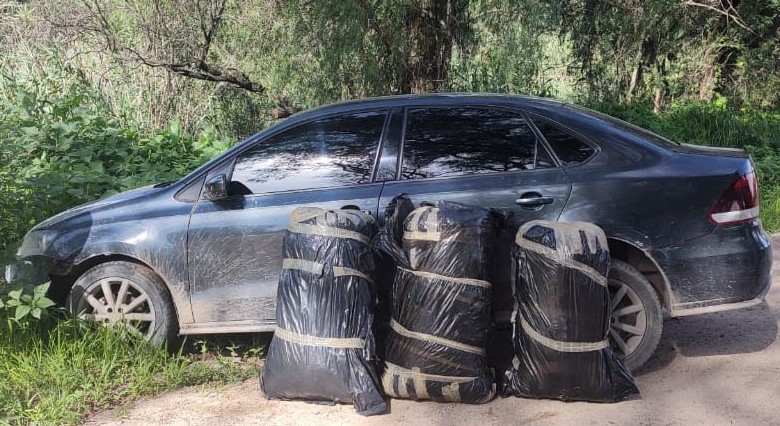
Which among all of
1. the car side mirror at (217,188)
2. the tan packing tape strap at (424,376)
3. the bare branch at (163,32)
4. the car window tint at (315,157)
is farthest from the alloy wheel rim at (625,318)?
the bare branch at (163,32)

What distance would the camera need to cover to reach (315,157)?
4.61 m

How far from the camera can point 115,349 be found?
4492 mm

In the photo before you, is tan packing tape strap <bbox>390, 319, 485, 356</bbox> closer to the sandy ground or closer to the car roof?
the sandy ground

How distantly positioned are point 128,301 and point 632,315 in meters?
3.13

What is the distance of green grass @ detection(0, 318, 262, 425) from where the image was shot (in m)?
4.07

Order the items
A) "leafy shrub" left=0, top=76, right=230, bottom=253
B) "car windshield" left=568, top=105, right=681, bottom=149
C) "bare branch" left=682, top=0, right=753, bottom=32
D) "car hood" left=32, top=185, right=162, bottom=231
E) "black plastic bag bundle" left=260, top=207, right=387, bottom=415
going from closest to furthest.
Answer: "black plastic bag bundle" left=260, top=207, right=387, bottom=415 → "car windshield" left=568, top=105, right=681, bottom=149 → "car hood" left=32, top=185, right=162, bottom=231 → "leafy shrub" left=0, top=76, right=230, bottom=253 → "bare branch" left=682, top=0, right=753, bottom=32

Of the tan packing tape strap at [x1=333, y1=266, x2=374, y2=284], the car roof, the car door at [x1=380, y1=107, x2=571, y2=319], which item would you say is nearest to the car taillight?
the car door at [x1=380, y1=107, x2=571, y2=319]

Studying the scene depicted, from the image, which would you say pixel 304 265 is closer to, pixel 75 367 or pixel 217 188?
pixel 217 188

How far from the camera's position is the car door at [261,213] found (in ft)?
14.6

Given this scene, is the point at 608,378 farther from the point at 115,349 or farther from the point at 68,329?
the point at 68,329

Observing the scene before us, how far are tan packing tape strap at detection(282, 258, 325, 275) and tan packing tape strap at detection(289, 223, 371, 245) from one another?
0.53ft

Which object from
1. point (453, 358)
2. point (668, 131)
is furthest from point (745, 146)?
point (453, 358)

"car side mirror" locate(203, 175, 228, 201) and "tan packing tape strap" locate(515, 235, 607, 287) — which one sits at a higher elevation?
"car side mirror" locate(203, 175, 228, 201)

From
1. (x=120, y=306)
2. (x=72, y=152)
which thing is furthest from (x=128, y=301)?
(x=72, y=152)
